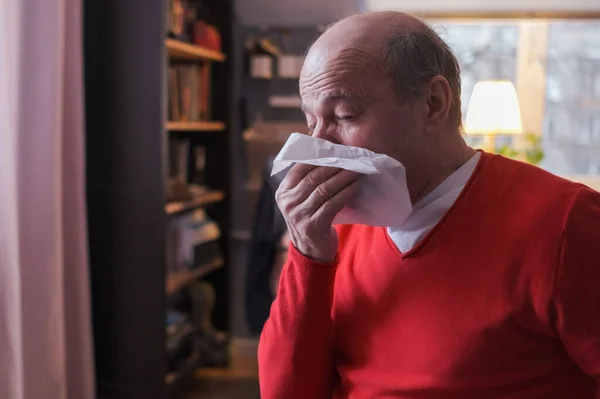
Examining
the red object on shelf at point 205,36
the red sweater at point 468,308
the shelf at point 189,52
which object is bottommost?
the red sweater at point 468,308

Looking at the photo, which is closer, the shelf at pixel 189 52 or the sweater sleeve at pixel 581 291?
the sweater sleeve at pixel 581 291

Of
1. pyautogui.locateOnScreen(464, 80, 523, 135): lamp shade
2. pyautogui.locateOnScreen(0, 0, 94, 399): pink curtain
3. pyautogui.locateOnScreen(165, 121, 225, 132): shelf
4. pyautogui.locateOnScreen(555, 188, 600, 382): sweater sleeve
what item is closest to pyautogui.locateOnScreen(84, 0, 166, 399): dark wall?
pyautogui.locateOnScreen(0, 0, 94, 399): pink curtain

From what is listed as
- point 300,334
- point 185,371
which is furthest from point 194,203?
point 300,334

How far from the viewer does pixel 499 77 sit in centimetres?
299

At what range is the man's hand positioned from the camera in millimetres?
860

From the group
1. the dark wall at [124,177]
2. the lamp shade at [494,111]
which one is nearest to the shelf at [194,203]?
the dark wall at [124,177]

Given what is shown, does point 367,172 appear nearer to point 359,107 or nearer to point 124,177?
point 359,107

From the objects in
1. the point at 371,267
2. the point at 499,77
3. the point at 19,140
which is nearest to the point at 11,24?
the point at 19,140

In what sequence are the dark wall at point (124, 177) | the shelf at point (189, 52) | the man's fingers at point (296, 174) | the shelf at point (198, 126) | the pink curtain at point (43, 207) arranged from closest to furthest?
the man's fingers at point (296, 174)
the pink curtain at point (43, 207)
the dark wall at point (124, 177)
the shelf at point (189, 52)
the shelf at point (198, 126)

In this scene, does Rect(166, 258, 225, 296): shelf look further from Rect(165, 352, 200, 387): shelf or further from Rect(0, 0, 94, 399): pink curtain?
Rect(0, 0, 94, 399): pink curtain

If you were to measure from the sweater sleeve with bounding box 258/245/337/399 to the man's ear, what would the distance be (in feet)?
0.80

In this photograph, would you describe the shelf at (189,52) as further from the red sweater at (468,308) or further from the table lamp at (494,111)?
the red sweater at (468,308)

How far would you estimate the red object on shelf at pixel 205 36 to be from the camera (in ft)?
9.50

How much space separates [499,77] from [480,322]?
239 cm
